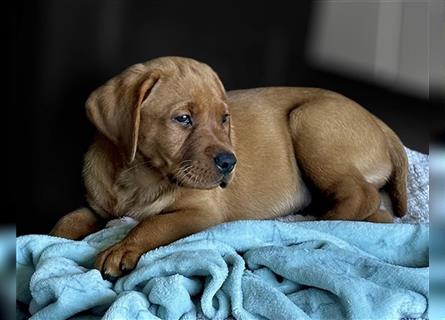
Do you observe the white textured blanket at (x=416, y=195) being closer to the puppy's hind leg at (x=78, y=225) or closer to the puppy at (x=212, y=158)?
the puppy at (x=212, y=158)

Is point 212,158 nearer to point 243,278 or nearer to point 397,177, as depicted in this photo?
point 243,278

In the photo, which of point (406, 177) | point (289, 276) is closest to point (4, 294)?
point (289, 276)

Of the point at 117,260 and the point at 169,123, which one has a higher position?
the point at 169,123

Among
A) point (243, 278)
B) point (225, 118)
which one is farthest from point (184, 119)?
point (243, 278)

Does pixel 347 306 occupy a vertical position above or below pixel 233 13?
below

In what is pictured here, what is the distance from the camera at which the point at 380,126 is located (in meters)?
2.64

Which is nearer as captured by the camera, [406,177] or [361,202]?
[361,202]

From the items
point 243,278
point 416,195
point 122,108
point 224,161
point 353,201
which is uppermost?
point 122,108

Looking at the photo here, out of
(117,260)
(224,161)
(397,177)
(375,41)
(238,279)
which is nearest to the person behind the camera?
(238,279)

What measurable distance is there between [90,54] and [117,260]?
1.26 meters

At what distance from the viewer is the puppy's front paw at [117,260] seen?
169 cm

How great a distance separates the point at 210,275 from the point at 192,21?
163 cm

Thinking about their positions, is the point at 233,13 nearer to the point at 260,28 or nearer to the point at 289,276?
the point at 260,28

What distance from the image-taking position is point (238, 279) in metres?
1.56
